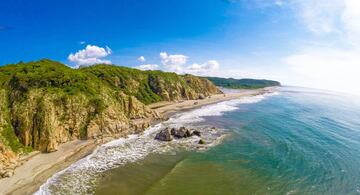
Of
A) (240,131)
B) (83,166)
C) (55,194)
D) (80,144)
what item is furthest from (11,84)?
(240,131)

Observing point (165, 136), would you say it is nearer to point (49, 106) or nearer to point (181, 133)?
point (181, 133)

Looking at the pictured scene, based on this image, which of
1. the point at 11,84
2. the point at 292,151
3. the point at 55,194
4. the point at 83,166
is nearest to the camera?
the point at 55,194

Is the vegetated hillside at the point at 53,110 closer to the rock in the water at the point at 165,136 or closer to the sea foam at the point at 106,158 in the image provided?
the sea foam at the point at 106,158

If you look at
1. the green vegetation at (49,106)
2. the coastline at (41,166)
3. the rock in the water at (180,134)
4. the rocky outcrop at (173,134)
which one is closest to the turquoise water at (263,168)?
the rocky outcrop at (173,134)

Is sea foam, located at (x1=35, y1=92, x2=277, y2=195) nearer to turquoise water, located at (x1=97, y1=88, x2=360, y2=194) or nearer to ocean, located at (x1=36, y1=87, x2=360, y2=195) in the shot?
ocean, located at (x1=36, y1=87, x2=360, y2=195)

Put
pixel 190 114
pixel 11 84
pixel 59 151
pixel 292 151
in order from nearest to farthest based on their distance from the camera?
pixel 59 151, pixel 292 151, pixel 11 84, pixel 190 114

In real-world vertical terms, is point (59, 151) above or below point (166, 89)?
below

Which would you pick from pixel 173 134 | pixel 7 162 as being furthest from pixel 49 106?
pixel 173 134

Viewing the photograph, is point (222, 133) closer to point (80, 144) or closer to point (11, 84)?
point (80, 144)
